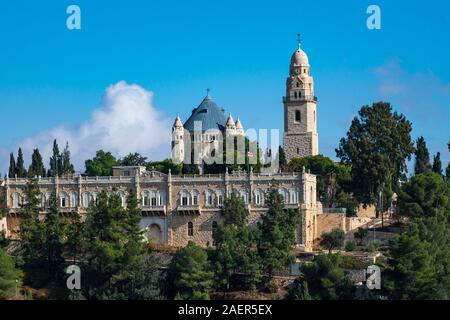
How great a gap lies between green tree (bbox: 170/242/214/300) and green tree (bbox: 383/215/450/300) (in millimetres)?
11151

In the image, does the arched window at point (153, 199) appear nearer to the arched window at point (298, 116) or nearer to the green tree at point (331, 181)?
the green tree at point (331, 181)

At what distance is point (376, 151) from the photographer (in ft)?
394

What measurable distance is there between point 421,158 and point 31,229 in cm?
3684

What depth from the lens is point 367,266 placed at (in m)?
101

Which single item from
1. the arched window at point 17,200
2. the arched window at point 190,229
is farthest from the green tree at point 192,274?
the arched window at point 17,200

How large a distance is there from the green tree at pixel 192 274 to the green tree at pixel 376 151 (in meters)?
22.3

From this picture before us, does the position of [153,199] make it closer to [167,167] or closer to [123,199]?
[123,199]

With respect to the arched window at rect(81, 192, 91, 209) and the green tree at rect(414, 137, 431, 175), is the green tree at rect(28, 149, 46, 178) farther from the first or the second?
the green tree at rect(414, 137, 431, 175)

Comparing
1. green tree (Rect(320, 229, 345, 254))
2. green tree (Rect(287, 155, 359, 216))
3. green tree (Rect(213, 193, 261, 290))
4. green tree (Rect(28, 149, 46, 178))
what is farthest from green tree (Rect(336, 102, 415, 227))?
green tree (Rect(28, 149, 46, 178))

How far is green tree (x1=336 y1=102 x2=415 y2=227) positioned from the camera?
11844 cm

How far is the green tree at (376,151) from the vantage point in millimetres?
118438

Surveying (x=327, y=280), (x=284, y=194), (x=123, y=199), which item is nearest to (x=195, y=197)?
(x=123, y=199)
